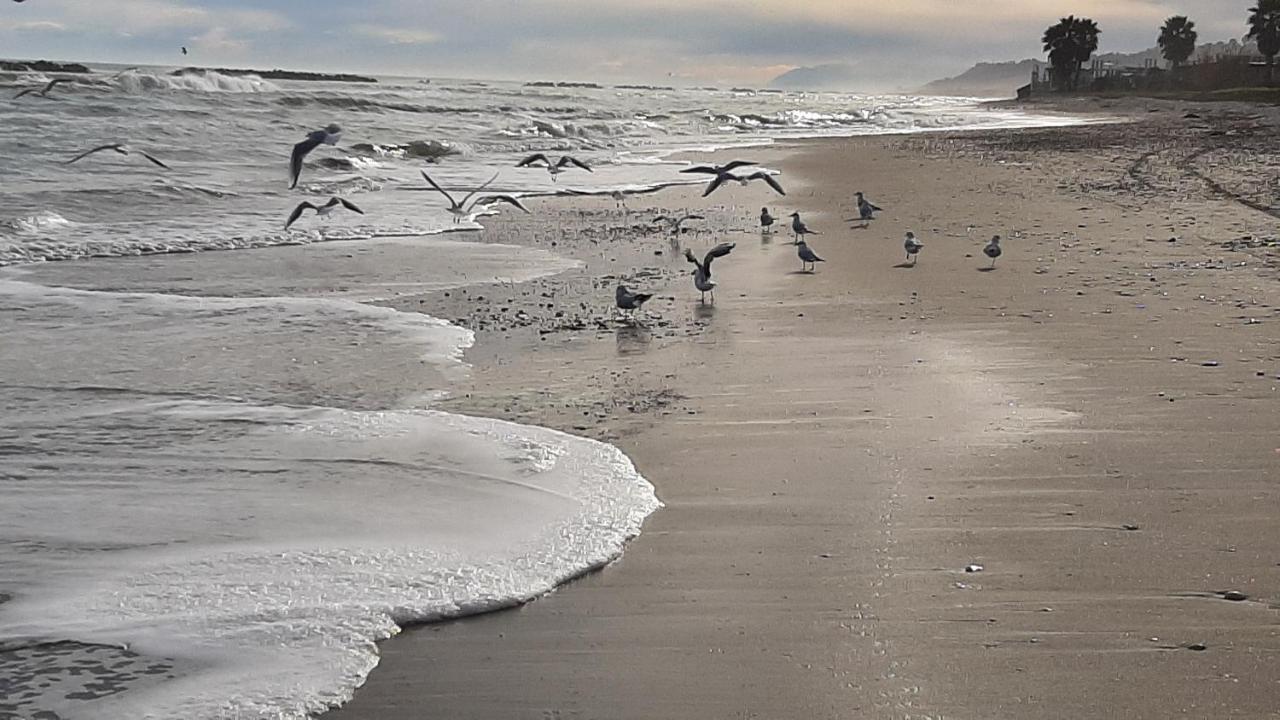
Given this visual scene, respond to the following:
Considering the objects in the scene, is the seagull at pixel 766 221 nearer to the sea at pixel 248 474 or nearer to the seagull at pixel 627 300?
the sea at pixel 248 474

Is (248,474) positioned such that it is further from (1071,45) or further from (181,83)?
(1071,45)

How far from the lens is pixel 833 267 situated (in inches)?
376

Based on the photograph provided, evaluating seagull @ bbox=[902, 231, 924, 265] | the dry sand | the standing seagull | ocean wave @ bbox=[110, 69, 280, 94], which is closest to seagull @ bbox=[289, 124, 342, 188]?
the dry sand

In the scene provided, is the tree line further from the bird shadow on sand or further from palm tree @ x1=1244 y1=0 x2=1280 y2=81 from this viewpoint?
the bird shadow on sand

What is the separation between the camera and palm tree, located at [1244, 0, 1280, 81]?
55281 millimetres

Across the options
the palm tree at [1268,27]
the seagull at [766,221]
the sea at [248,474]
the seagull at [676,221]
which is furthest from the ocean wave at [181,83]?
the palm tree at [1268,27]

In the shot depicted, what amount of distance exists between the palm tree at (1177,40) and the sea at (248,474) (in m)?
83.9

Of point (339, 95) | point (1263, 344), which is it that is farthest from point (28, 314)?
point (339, 95)

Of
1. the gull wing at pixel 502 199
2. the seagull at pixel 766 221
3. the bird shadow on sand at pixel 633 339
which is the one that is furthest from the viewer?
the seagull at pixel 766 221

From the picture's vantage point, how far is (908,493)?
4270mm

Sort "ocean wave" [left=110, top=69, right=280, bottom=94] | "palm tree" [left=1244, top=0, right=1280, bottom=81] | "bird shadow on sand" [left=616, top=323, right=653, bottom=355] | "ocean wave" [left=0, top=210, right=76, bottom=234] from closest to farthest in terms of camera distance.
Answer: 1. "bird shadow on sand" [left=616, top=323, right=653, bottom=355]
2. "ocean wave" [left=0, top=210, right=76, bottom=234]
3. "ocean wave" [left=110, top=69, right=280, bottom=94]
4. "palm tree" [left=1244, top=0, right=1280, bottom=81]

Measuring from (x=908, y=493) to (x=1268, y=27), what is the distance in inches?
2347

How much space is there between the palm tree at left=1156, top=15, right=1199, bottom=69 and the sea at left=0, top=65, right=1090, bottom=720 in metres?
83.9

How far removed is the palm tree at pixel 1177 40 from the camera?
84.7 m
